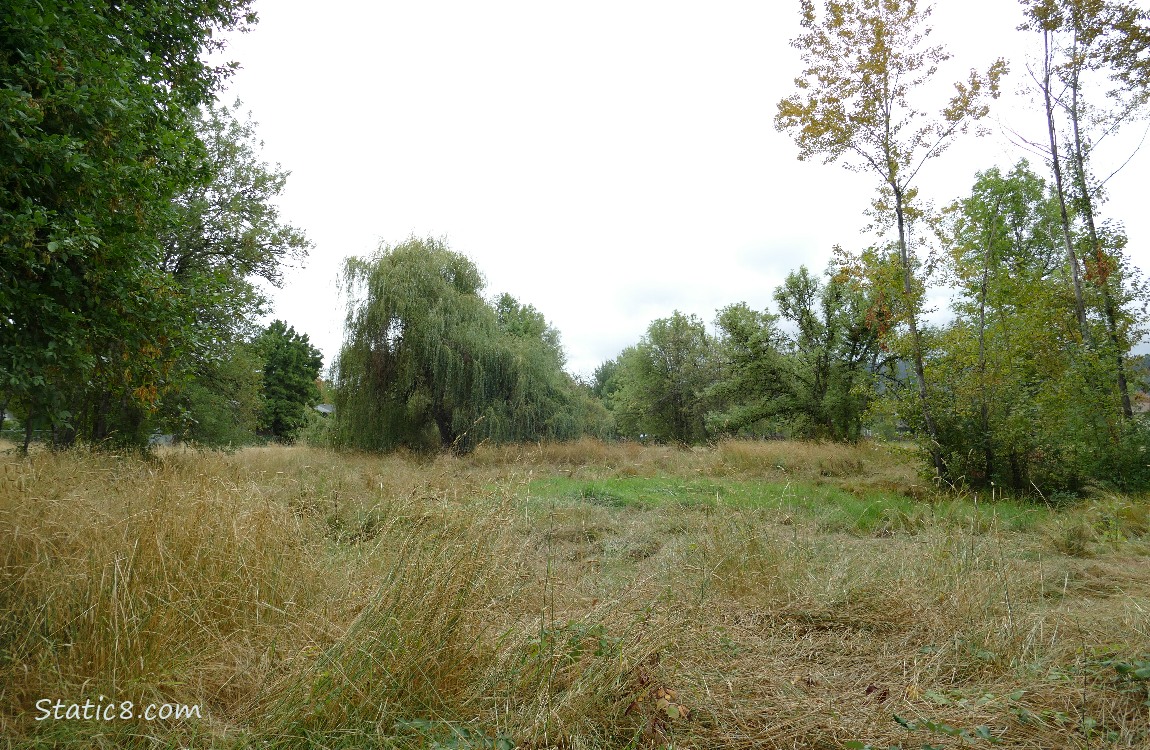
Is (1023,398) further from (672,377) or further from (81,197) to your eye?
(672,377)

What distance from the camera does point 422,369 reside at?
1666 cm

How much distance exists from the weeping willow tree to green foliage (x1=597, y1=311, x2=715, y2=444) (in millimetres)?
15628

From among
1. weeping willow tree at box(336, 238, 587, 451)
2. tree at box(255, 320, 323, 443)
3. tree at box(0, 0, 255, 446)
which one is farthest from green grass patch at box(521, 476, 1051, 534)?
tree at box(255, 320, 323, 443)

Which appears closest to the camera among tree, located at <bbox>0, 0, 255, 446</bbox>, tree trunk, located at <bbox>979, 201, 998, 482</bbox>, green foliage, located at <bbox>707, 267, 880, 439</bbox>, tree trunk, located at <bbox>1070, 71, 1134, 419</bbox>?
tree, located at <bbox>0, 0, 255, 446</bbox>

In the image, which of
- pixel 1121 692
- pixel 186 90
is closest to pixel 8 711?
pixel 1121 692

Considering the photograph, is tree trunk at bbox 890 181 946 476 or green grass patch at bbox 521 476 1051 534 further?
tree trunk at bbox 890 181 946 476

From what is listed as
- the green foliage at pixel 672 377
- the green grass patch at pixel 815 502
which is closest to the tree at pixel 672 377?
the green foliage at pixel 672 377

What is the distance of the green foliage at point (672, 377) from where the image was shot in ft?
103

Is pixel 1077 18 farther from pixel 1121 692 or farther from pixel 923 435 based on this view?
pixel 1121 692

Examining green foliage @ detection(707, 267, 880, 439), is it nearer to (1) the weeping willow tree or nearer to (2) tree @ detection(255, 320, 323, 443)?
(1) the weeping willow tree

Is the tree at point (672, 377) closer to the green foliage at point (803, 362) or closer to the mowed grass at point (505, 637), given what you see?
the green foliage at point (803, 362)

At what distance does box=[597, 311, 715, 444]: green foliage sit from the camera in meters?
31.4

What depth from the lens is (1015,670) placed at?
271 cm

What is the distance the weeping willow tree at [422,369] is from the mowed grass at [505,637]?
469 inches
